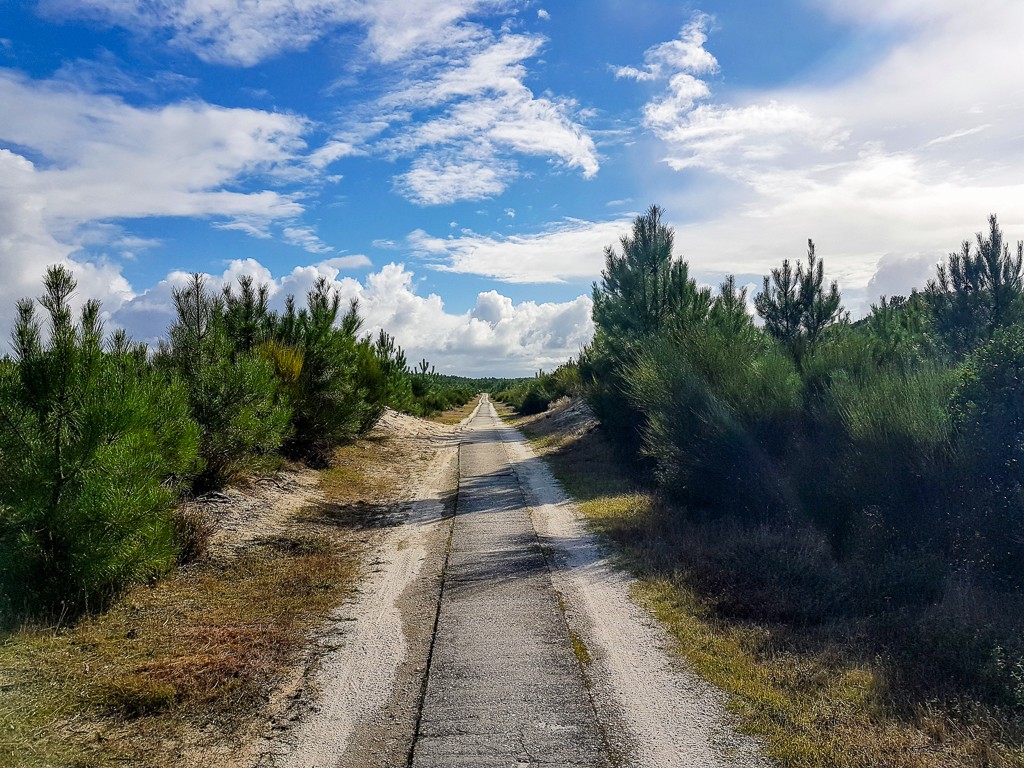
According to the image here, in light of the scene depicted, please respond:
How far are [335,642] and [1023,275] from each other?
22826 mm

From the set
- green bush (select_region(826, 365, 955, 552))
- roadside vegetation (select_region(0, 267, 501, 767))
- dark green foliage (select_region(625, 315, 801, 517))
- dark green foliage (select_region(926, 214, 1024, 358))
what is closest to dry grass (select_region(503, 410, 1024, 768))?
green bush (select_region(826, 365, 955, 552))

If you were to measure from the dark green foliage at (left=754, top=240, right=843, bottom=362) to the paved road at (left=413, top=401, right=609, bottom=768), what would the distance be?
1306 cm

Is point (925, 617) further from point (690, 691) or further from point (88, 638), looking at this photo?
point (88, 638)

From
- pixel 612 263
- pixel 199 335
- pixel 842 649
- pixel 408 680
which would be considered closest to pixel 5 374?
pixel 408 680

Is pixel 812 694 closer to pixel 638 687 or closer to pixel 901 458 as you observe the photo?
pixel 638 687

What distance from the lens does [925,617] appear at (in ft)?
20.5

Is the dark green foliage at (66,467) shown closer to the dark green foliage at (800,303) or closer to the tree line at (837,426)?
the tree line at (837,426)

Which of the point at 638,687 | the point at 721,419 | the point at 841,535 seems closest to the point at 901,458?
the point at 841,535

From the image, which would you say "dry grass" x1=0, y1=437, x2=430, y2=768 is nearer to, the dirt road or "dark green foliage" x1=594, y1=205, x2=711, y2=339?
the dirt road

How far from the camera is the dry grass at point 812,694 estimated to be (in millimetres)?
4234

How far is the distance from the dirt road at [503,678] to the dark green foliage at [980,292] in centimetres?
1705

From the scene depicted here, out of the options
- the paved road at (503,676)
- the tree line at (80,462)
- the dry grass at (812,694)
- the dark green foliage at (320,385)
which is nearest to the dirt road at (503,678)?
the paved road at (503,676)

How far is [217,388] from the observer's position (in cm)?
1165

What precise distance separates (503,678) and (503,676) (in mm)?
39
